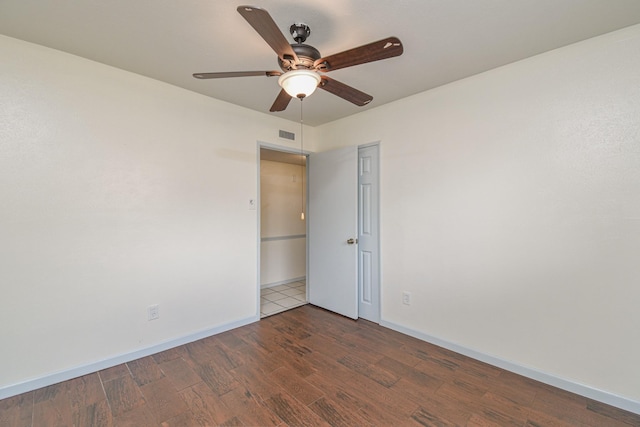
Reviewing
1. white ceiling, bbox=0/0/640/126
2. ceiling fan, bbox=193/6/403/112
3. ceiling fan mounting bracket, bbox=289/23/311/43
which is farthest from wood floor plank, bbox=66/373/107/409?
ceiling fan mounting bracket, bbox=289/23/311/43

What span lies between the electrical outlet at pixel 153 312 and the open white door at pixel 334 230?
1.88 m

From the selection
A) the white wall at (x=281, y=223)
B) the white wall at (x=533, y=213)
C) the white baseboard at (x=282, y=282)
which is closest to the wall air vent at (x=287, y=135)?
the white wall at (x=281, y=223)

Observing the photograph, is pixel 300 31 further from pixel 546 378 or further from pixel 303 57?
pixel 546 378

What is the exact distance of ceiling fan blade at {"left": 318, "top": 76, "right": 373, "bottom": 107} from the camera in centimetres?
165

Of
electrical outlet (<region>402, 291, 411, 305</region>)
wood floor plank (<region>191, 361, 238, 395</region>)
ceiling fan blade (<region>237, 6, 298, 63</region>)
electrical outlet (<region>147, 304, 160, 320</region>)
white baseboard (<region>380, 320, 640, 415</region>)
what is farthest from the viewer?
electrical outlet (<region>402, 291, 411, 305</region>)

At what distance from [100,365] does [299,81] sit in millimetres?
2698

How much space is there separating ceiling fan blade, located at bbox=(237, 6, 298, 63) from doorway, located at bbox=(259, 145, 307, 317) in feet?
9.16

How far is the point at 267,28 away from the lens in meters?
1.21

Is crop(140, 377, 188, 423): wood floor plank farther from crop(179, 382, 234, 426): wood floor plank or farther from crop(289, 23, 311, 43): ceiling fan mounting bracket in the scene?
crop(289, 23, 311, 43): ceiling fan mounting bracket

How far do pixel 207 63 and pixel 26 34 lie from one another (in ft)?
3.79

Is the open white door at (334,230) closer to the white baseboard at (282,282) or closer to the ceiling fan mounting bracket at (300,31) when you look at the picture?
the white baseboard at (282,282)

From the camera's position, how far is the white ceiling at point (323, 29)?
5.12 ft

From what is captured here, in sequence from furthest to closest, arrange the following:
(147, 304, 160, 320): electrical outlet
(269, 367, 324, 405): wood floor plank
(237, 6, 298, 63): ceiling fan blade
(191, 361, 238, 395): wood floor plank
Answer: (147, 304, 160, 320): electrical outlet → (191, 361, 238, 395): wood floor plank → (269, 367, 324, 405): wood floor plank → (237, 6, 298, 63): ceiling fan blade

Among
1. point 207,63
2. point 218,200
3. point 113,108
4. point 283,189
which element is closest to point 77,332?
point 218,200
